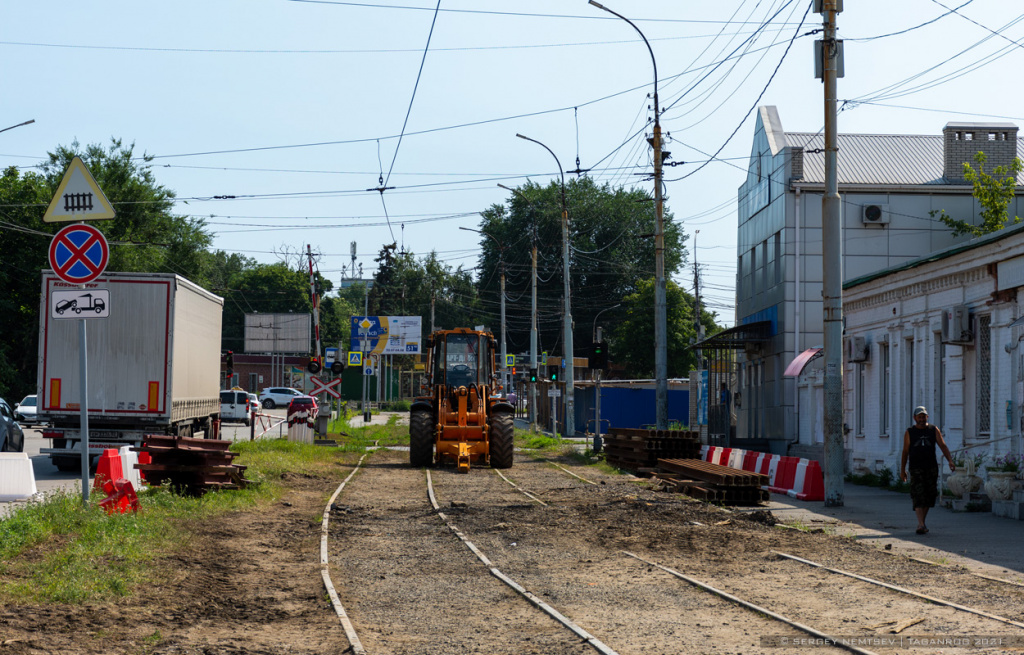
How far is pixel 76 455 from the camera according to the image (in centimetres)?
2156

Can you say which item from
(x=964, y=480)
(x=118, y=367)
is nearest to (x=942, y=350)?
(x=964, y=480)

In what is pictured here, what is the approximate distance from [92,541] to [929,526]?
36.8 ft

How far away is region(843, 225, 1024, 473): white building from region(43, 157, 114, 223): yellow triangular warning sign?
13.9 metres

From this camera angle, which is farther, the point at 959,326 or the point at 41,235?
the point at 41,235

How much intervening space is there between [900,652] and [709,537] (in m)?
6.51

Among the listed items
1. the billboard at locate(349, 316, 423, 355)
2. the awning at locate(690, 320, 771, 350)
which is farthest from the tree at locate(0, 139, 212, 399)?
the awning at locate(690, 320, 771, 350)

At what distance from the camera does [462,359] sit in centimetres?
2719

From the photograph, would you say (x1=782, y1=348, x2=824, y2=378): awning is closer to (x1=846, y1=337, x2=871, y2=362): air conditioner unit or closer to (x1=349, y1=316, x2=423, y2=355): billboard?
(x1=846, y1=337, x2=871, y2=362): air conditioner unit

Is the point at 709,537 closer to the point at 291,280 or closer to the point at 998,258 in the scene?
the point at 998,258

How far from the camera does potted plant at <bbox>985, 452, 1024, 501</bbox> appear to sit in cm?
1653

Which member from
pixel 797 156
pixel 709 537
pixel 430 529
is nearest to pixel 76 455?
pixel 430 529

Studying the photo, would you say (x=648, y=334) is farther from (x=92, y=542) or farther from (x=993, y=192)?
(x=92, y=542)

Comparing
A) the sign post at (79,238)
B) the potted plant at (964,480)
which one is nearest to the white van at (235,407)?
the potted plant at (964,480)

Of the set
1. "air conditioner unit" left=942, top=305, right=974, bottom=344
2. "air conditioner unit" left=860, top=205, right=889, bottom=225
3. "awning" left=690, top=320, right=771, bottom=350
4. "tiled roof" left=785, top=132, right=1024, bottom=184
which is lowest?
"air conditioner unit" left=942, top=305, right=974, bottom=344
